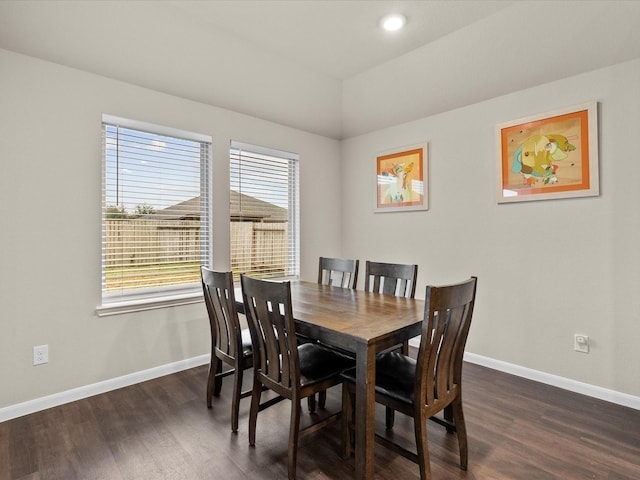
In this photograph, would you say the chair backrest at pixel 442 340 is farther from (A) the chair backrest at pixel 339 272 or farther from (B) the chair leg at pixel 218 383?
(B) the chair leg at pixel 218 383

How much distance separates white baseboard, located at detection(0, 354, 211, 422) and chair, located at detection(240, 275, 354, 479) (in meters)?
1.31

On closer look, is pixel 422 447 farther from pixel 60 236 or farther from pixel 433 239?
pixel 60 236

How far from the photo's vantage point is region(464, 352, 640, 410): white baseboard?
2402mm

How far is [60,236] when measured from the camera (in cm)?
243

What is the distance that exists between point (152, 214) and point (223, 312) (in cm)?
130

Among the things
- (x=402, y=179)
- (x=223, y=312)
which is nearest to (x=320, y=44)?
(x=402, y=179)

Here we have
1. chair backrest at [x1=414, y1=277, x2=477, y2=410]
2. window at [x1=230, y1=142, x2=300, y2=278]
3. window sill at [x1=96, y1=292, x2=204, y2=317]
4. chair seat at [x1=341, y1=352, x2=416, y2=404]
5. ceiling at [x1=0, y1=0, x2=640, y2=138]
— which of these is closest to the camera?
chair backrest at [x1=414, y1=277, x2=477, y2=410]

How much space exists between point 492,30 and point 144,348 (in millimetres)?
Result: 3575

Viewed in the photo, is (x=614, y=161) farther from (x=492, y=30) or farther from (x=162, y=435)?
A: (x=162, y=435)

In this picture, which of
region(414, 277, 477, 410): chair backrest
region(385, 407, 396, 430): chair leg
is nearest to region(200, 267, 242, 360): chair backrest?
region(385, 407, 396, 430): chair leg

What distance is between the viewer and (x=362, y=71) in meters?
3.26

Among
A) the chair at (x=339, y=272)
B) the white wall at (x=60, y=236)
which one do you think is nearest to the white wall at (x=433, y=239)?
the white wall at (x=60, y=236)

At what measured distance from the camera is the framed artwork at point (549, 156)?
2521 millimetres

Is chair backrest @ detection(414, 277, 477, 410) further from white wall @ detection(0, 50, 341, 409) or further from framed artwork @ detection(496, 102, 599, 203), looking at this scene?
white wall @ detection(0, 50, 341, 409)
